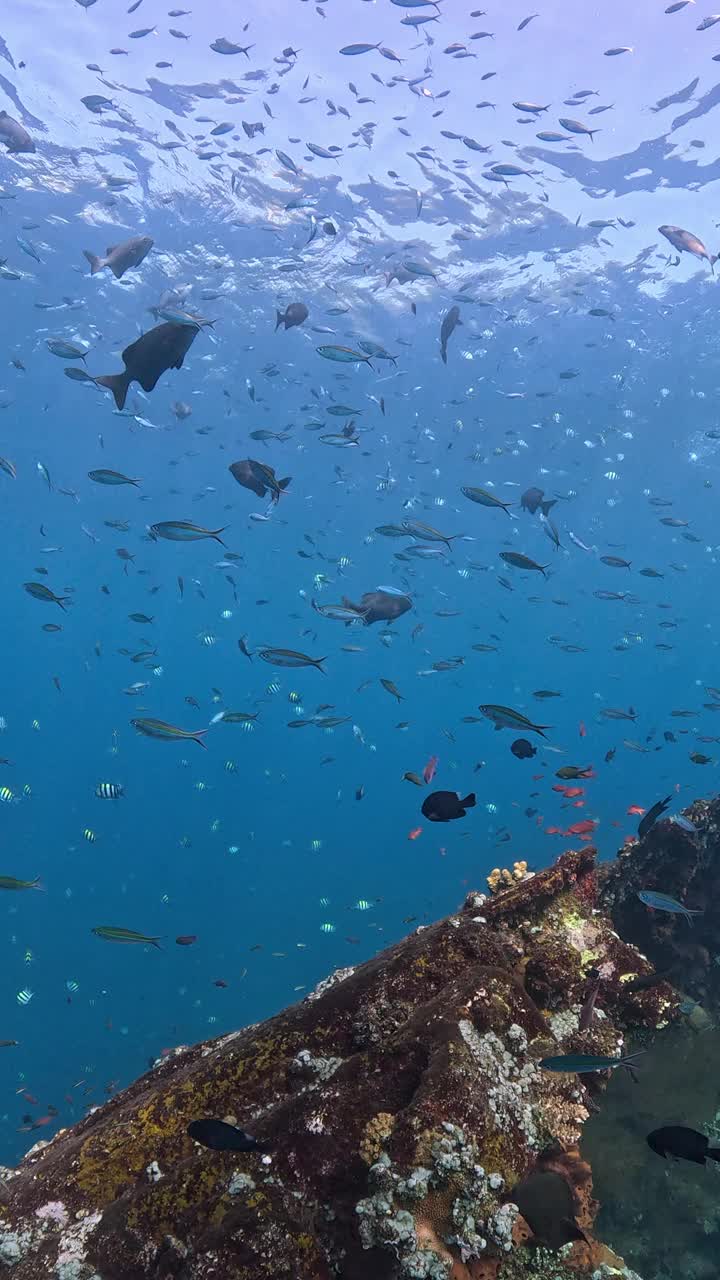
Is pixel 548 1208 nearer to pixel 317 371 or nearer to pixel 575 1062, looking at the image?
pixel 575 1062

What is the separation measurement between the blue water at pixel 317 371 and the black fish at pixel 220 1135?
12.2 metres

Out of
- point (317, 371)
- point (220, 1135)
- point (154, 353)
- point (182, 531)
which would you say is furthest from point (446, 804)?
point (317, 371)

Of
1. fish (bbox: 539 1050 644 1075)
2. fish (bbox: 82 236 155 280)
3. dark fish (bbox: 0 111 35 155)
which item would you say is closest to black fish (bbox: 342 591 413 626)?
fish (bbox: 82 236 155 280)

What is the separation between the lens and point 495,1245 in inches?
106

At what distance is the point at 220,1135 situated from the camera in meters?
2.71

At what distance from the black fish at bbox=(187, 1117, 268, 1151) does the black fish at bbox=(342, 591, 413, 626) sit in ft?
23.1

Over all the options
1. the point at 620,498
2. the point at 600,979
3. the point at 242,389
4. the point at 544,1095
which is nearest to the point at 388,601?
the point at 600,979

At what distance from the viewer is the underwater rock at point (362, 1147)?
260 centimetres

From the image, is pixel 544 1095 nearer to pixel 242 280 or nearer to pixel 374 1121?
pixel 374 1121

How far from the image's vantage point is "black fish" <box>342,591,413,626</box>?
372 inches

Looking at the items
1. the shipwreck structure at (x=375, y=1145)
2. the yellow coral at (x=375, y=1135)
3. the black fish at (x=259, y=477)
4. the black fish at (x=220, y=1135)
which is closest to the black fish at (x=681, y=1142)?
the shipwreck structure at (x=375, y=1145)

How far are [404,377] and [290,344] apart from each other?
6.59 metres

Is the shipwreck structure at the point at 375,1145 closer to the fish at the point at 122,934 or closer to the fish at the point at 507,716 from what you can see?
the fish at the point at 122,934

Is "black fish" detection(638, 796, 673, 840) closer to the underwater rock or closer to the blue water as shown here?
the underwater rock
